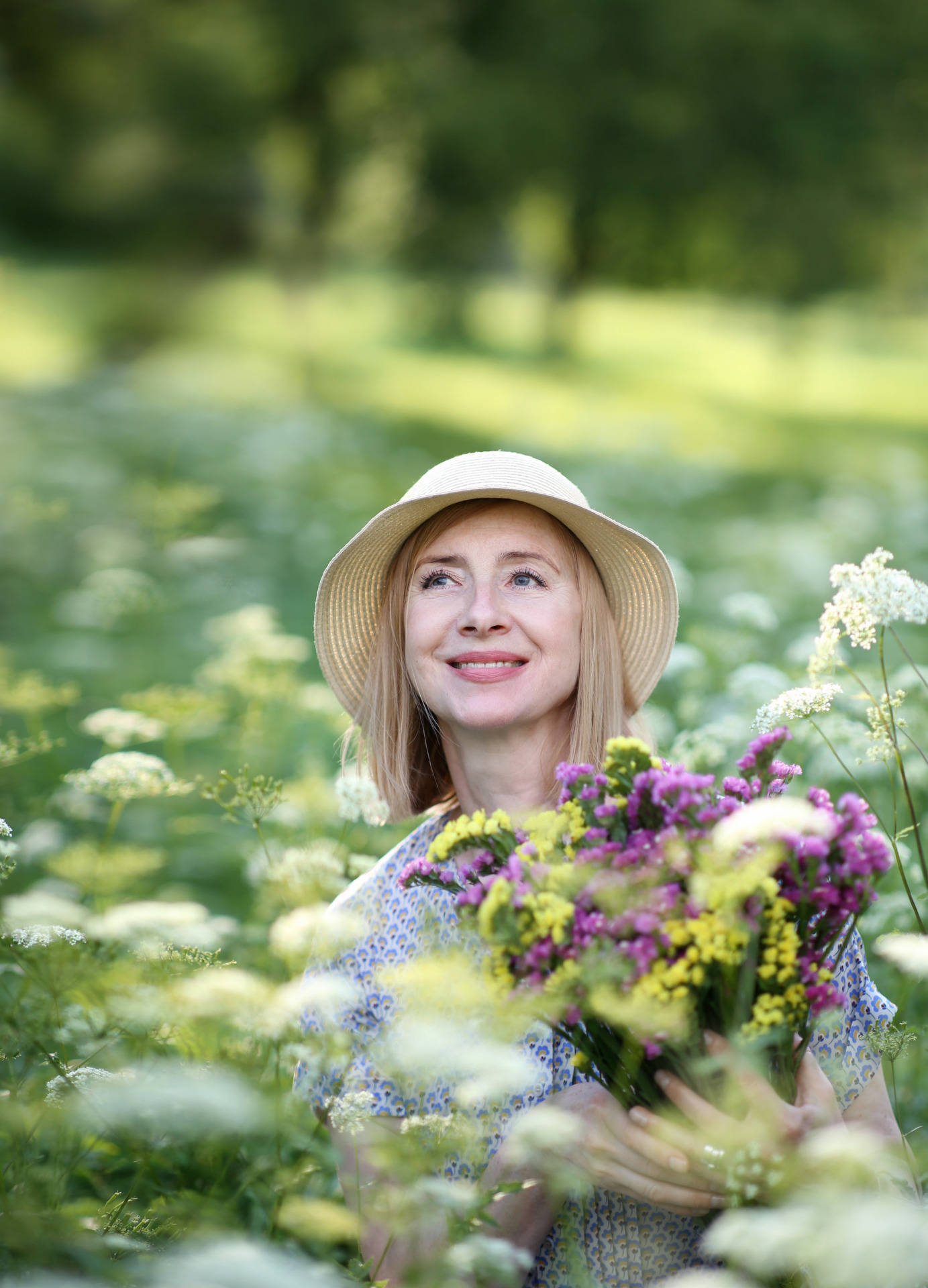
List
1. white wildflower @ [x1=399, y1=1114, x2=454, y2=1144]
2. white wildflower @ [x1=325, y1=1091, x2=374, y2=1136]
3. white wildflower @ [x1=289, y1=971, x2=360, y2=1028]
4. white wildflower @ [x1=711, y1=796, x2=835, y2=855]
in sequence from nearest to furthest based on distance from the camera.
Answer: white wildflower @ [x1=711, y1=796, x2=835, y2=855] < white wildflower @ [x1=289, y1=971, x2=360, y2=1028] < white wildflower @ [x1=399, y1=1114, x2=454, y2=1144] < white wildflower @ [x1=325, y1=1091, x2=374, y2=1136]

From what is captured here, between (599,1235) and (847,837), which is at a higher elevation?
(847,837)

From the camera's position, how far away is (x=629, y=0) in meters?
14.7

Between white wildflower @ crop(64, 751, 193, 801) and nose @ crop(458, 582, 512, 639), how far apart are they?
64cm

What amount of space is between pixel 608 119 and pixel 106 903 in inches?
571

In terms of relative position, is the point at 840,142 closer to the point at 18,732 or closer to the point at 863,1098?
the point at 18,732

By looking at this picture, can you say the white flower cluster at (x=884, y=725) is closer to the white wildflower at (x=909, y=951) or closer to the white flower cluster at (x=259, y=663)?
the white wildflower at (x=909, y=951)

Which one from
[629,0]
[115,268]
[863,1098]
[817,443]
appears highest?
[629,0]

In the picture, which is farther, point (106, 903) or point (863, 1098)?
point (106, 903)

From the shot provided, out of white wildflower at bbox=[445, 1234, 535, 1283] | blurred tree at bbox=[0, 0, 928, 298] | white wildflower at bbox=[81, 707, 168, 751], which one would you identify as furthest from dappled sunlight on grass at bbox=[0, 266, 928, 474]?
white wildflower at bbox=[445, 1234, 535, 1283]

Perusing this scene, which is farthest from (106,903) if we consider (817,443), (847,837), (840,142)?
(840,142)

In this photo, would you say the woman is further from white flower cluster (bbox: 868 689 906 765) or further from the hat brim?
white flower cluster (bbox: 868 689 906 765)

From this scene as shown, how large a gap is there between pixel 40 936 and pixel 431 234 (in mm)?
14412

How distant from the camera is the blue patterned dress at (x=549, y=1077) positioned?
179 cm

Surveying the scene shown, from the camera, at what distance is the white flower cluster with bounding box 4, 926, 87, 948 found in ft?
5.68
